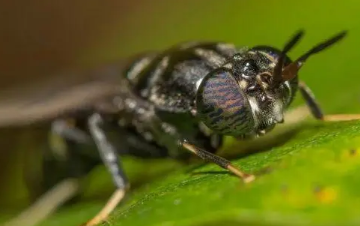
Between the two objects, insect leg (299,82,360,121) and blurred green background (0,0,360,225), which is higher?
blurred green background (0,0,360,225)

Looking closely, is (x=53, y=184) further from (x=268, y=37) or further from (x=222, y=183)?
(x=222, y=183)

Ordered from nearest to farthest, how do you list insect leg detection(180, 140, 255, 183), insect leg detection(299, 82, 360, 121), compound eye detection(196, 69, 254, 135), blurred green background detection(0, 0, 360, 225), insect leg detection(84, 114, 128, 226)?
1. insect leg detection(180, 140, 255, 183)
2. compound eye detection(196, 69, 254, 135)
3. insect leg detection(84, 114, 128, 226)
4. insect leg detection(299, 82, 360, 121)
5. blurred green background detection(0, 0, 360, 225)

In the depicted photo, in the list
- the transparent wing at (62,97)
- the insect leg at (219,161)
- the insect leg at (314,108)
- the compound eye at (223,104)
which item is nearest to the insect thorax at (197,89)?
the compound eye at (223,104)

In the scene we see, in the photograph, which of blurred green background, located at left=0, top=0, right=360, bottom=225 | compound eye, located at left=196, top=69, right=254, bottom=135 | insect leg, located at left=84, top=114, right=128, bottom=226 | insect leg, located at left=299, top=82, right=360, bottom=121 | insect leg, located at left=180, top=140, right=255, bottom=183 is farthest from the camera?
blurred green background, located at left=0, top=0, right=360, bottom=225

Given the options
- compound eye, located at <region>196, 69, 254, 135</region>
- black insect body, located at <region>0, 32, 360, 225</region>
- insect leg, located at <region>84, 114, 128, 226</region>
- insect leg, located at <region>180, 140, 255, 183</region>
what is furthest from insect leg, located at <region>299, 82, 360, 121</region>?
insect leg, located at <region>84, 114, 128, 226</region>

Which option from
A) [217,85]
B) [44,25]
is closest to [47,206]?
[217,85]

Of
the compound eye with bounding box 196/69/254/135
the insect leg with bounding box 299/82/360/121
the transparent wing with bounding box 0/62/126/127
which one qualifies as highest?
the transparent wing with bounding box 0/62/126/127

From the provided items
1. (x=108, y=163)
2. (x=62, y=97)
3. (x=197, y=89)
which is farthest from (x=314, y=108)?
(x=62, y=97)

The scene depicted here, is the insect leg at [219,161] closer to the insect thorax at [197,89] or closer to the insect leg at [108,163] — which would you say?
the insect thorax at [197,89]

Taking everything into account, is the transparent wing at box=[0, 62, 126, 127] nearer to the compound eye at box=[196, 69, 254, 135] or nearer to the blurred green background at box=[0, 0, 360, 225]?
the blurred green background at box=[0, 0, 360, 225]
